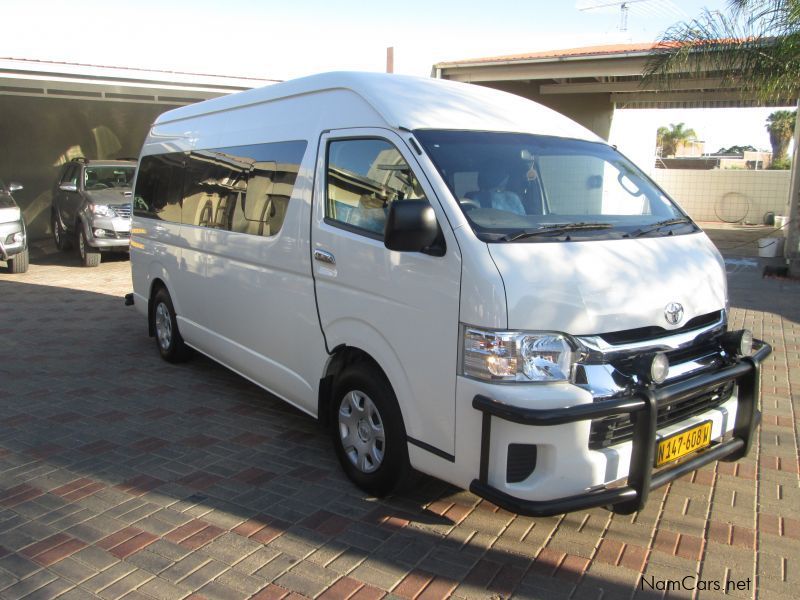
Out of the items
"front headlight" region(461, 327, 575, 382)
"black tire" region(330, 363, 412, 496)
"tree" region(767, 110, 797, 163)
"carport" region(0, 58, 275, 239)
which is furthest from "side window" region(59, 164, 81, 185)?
"tree" region(767, 110, 797, 163)

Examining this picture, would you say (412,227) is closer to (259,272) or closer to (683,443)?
(683,443)

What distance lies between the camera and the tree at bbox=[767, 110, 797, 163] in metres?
40.4

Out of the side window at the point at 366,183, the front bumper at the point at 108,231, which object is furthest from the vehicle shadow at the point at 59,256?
the side window at the point at 366,183

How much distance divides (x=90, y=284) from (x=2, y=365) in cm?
503

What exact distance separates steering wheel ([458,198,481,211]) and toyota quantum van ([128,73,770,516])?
2 centimetres

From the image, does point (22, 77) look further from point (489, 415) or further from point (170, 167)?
point (489, 415)

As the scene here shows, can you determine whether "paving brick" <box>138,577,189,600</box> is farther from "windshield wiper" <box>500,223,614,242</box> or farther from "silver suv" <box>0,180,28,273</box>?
"silver suv" <box>0,180,28,273</box>

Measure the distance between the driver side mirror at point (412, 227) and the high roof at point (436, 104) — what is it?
25.1 inches

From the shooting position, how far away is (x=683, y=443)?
323 centimetres

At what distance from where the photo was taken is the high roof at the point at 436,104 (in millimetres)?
3682

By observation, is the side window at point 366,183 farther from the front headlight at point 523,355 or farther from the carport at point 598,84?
the carport at point 598,84

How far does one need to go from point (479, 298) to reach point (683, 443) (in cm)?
125

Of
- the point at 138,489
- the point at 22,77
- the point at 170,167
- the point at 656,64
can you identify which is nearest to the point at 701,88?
the point at 656,64

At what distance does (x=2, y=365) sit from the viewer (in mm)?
6578
